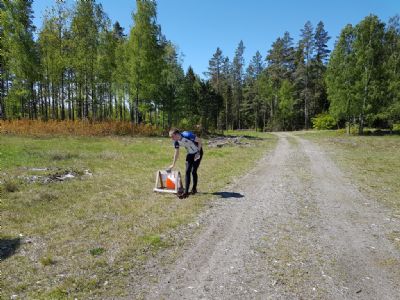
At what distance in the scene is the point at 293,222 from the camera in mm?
7789

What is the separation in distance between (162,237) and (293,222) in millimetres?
3558

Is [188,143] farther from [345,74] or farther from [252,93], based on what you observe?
[252,93]

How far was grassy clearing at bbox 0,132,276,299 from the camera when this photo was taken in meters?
4.80

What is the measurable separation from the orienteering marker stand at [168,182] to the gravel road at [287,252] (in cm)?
154

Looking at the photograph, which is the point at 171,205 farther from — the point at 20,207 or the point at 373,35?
the point at 373,35

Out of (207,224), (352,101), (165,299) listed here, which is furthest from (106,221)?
(352,101)

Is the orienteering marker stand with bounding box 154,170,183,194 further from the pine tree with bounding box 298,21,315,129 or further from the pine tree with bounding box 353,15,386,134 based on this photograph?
the pine tree with bounding box 298,21,315,129

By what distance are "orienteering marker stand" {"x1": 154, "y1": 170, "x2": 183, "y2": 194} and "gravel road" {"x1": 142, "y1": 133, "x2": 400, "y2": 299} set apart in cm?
154

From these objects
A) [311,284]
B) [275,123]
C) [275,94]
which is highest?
[275,94]

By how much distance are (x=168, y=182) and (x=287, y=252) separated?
5490 mm

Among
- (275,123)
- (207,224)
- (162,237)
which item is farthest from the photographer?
(275,123)

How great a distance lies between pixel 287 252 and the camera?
5973 millimetres

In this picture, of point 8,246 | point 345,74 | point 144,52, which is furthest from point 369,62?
point 8,246

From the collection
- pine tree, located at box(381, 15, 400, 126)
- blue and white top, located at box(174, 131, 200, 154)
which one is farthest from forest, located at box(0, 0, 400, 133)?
blue and white top, located at box(174, 131, 200, 154)
